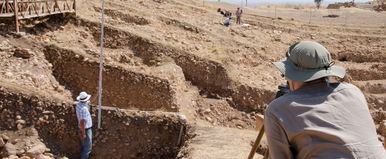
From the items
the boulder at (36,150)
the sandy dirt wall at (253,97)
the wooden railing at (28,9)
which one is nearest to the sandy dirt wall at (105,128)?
the boulder at (36,150)

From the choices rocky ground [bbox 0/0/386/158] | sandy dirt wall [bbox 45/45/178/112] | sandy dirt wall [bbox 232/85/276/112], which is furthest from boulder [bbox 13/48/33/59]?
sandy dirt wall [bbox 232/85/276/112]

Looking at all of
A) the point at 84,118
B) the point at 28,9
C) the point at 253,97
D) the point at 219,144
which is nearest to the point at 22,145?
the point at 84,118

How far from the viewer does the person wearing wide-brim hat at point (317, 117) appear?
2.06 meters

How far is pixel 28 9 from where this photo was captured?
479 inches

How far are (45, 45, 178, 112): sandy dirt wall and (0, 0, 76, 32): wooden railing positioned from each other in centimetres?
138

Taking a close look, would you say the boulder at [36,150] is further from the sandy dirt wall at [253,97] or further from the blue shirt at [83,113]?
the sandy dirt wall at [253,97]

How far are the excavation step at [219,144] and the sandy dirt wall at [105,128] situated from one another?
2.42 feet

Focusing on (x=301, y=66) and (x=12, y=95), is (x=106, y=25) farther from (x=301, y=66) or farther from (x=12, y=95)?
(x=301, y=66)

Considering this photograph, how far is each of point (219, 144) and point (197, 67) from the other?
5949 millimetres

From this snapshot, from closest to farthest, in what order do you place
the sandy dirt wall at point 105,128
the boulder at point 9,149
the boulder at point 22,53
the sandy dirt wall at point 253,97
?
the boulder at point 9,149
the sandy dirt wall at point 105,128
the boulder at point 22,53
the sandy dirt wall at point 253,97

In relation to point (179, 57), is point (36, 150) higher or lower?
lower

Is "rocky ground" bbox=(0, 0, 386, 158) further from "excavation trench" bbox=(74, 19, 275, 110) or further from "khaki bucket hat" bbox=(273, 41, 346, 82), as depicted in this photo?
"khaki bucket hat" bbox=(273, 41, 346, 82)

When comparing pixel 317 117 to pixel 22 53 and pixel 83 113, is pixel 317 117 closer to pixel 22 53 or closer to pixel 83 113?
pixel 83 113

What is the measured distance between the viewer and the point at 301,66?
92.0 inches
